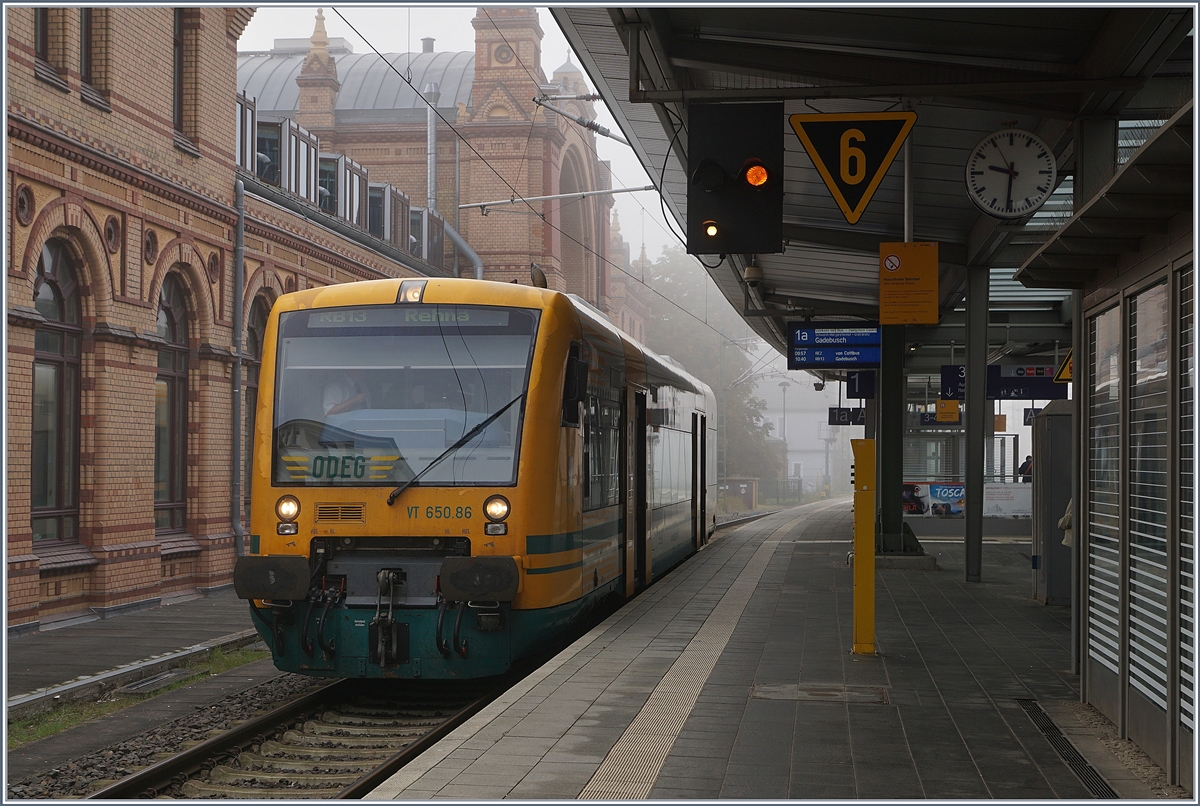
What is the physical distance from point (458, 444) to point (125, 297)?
8.21m

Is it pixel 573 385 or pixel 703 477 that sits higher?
pixel 573 385

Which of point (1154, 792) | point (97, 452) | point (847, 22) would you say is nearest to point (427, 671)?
point (1154, 792)

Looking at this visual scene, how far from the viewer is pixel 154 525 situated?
16.7 meters

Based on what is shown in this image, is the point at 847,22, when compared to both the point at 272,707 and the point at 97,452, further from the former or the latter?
the point at 97,452

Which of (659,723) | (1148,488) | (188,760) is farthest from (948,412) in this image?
(188,760)

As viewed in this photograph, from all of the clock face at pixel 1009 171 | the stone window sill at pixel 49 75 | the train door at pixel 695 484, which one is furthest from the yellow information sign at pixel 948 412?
the stone window sill at pixel 49 75

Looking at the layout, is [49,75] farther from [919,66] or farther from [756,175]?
[919,66]

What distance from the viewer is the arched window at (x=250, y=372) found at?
788 inches

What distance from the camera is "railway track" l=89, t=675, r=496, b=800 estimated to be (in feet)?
22.6

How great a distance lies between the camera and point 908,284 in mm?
12305

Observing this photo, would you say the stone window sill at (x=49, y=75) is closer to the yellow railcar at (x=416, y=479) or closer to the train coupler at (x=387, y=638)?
the yellow railcar at (x=416, y=479)

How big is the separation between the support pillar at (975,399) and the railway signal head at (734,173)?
7.99 m

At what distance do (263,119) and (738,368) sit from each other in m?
75.9

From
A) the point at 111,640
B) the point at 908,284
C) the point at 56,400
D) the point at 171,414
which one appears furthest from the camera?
the point at 171,414
